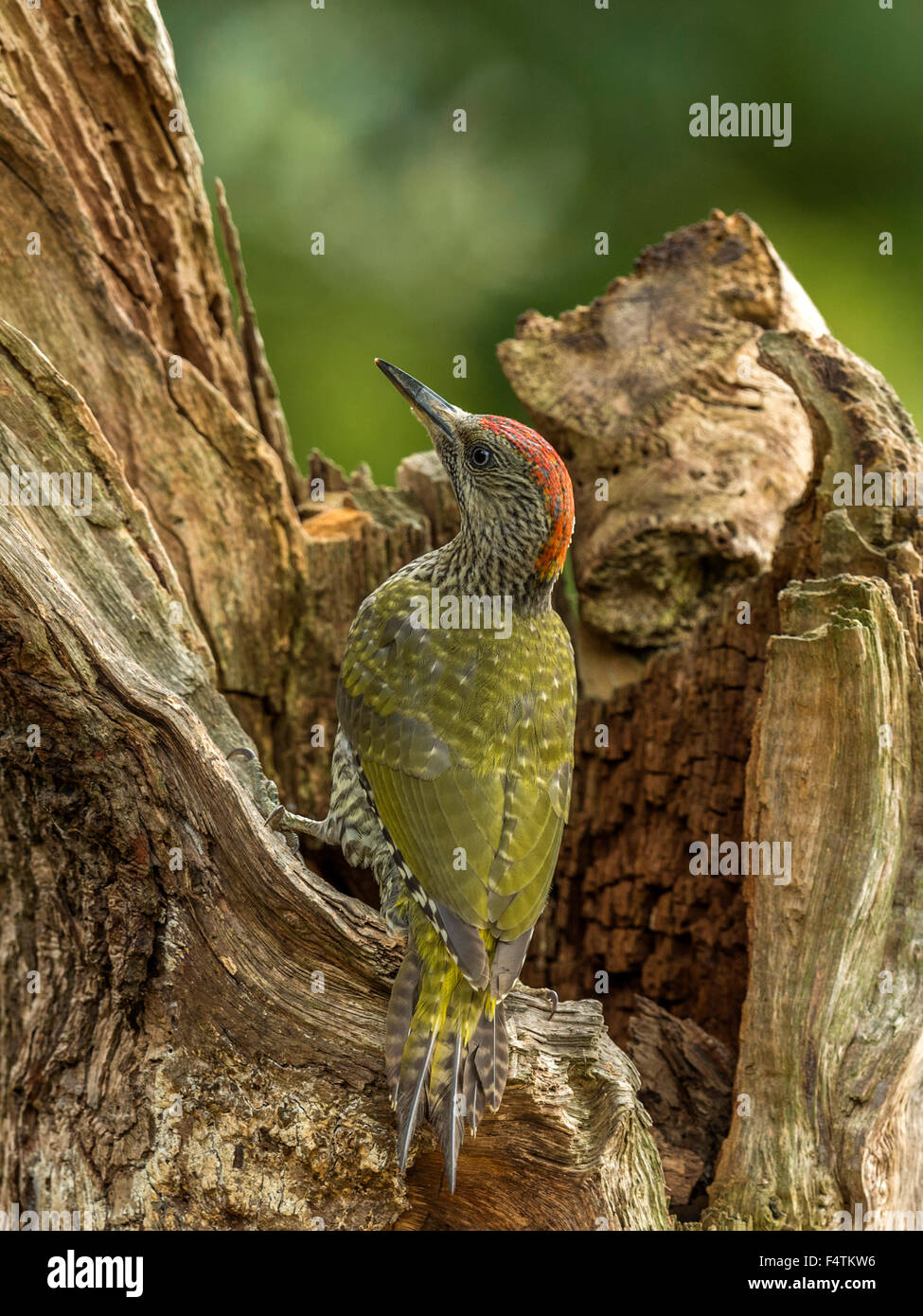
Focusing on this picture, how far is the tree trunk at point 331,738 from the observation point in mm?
2477

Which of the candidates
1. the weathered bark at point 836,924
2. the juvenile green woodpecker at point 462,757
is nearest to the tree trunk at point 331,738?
the weathered bark at point 836,924

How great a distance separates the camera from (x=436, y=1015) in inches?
97.9

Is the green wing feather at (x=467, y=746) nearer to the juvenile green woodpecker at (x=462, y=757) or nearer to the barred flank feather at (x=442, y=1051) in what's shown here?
the juvenile green woodpecker at (x=462, y=757)

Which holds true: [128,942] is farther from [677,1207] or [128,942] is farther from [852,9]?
[852,9]

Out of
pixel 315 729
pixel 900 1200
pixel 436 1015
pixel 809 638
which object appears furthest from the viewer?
pixel 315 729

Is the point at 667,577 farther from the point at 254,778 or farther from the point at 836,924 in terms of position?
the point at 254,778

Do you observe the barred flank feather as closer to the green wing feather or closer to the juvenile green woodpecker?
the juvenile green woodpecker

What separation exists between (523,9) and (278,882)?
13.8 ft

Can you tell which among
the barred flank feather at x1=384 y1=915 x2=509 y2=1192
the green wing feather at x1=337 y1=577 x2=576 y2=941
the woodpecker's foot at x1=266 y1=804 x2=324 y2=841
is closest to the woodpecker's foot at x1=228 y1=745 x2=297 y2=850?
the woodpecker's foot at x1=266 y1=804 x2=324 y2=841

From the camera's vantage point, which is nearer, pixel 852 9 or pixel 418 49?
pixel 852 9

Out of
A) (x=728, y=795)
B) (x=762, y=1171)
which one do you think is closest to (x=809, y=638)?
(x=728, y=795)

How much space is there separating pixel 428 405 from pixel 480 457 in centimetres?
26

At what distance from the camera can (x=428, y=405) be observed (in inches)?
135

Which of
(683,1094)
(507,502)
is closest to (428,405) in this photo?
(507,502)
